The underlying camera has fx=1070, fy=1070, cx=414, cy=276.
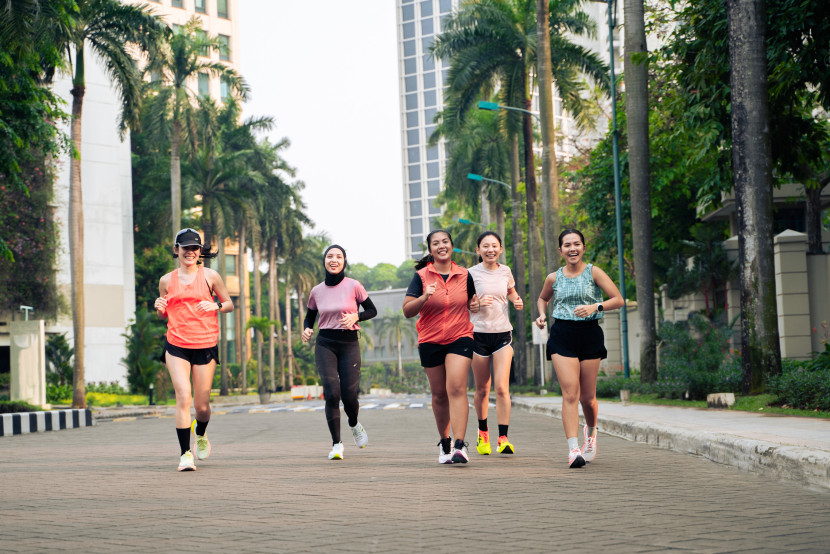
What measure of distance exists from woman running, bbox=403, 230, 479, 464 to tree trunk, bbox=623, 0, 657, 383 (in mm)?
14138

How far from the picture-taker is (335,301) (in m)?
11.0

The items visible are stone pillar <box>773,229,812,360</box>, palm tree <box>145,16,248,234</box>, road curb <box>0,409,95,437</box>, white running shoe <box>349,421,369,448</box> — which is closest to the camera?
white running shoe <box>349,421,369,448</box>

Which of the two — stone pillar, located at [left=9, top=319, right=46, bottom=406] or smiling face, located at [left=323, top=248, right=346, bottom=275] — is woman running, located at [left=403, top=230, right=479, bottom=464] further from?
stone pillar, located at [left=9, top=319, right=46, bottom=406]

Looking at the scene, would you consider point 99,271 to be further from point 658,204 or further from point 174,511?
point 174,511

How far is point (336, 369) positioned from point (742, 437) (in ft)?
13.3

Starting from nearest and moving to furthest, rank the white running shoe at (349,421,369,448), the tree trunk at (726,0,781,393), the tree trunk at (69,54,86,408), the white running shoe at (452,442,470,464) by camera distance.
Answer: the white running shoe at (452,442,470,464)
the white running shoe at (349,421,369,448)
the tree trunk at (726,0,781,393)
the tree trunk at (69,54,86,408)

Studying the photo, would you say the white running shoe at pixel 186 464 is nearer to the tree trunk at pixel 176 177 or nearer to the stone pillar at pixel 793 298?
the stone pillar at pixel 793 298

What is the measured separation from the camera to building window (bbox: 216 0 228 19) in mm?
90562

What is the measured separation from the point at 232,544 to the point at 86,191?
5475 cm

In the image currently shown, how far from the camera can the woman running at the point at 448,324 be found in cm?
972

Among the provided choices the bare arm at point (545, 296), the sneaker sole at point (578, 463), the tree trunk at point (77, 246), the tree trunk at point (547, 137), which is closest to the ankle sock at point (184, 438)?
the bare arm at point (545, 296)

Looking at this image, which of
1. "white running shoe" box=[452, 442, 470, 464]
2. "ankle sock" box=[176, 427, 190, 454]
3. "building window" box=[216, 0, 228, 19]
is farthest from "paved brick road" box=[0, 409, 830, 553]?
"building window" box=[216, 0, 228, 19]

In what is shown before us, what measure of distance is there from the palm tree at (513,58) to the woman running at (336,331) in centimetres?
2995

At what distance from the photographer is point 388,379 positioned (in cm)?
14000
